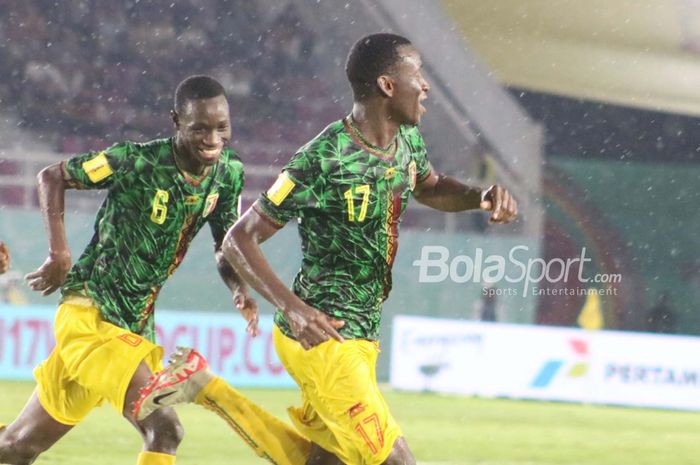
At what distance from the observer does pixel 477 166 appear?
15.8 m

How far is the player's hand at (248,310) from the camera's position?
4719 mm

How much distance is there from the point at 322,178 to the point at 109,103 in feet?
37.8

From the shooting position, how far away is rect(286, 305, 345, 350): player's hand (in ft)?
13.0

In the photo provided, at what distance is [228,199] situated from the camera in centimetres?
500

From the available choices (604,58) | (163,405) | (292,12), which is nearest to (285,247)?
(292,12)

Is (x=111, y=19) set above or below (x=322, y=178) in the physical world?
above

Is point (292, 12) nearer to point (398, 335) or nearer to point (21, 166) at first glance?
point (21, 166)

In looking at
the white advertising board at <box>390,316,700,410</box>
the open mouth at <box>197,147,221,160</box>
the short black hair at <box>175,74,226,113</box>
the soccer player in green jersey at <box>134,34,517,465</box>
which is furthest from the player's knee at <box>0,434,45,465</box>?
the white advertising board at <box>390,316,700,410</box>

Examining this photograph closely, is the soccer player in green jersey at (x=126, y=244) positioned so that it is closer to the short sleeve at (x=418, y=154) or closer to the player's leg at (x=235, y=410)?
the player's leg at (x=235, y=410)

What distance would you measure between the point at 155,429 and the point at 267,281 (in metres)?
0.86

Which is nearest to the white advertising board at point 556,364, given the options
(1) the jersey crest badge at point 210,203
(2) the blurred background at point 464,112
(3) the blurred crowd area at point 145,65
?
(2) the blurred background at point 464,112

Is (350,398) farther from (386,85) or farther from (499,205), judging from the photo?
(386,85)

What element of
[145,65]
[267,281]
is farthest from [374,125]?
[145,65]

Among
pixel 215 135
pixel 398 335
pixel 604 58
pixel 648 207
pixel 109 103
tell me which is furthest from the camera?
pixel 604 58
